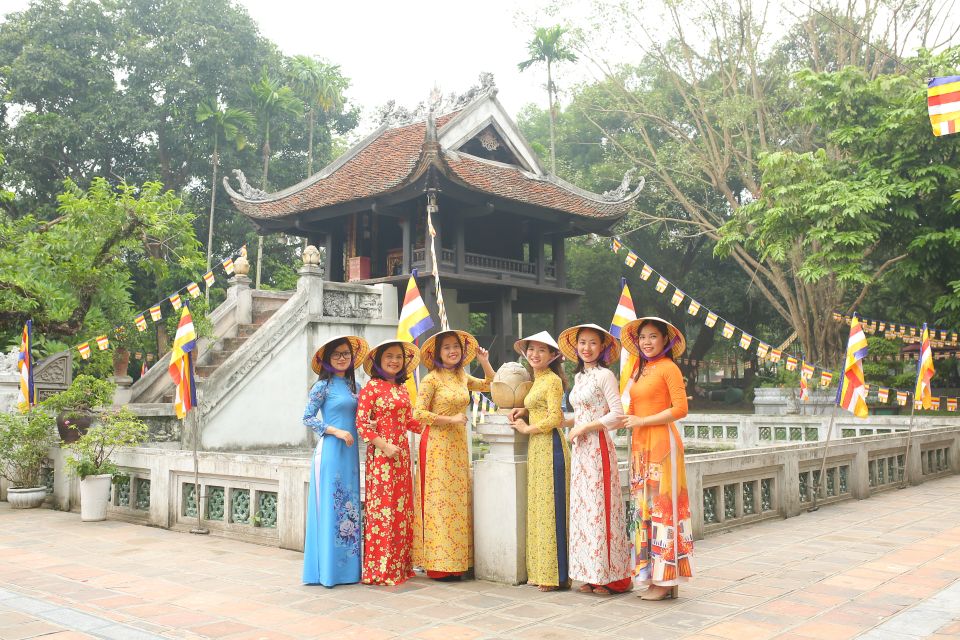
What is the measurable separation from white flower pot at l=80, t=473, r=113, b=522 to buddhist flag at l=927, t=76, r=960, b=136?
28.2 ft

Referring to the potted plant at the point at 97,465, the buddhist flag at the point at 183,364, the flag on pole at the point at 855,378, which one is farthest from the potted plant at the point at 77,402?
the flag on pole at the point at 855,378

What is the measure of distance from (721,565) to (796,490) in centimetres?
291

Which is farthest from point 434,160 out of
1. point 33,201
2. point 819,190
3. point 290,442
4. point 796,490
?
point 33,201

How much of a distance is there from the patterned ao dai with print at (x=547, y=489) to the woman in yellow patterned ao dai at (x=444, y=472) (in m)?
0.49

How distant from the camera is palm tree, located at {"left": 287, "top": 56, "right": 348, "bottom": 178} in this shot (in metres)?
35.7

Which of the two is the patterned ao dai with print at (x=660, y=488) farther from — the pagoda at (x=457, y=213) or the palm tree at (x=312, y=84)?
the palm tree at (x=312, y=84)

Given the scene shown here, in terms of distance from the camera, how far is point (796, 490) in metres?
8.49

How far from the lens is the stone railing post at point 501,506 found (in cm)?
548

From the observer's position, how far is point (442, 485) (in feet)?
18.1

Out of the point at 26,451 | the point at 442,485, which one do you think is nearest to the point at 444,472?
the point at 442,485

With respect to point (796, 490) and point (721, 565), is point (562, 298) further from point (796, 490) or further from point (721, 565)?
point (721, 565)

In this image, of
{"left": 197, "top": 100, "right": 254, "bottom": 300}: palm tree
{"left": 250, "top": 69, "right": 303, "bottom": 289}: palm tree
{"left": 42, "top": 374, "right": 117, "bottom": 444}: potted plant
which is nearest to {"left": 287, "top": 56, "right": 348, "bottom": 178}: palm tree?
{"left": 250, "top": 69, "right": 303, "bottom": 289}: palm tree

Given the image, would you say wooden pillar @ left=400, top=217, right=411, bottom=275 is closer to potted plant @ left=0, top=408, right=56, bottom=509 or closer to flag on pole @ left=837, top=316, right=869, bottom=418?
potted plant @ left=0, top=408, right=56, bottom=509

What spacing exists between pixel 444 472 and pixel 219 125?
28862mm
